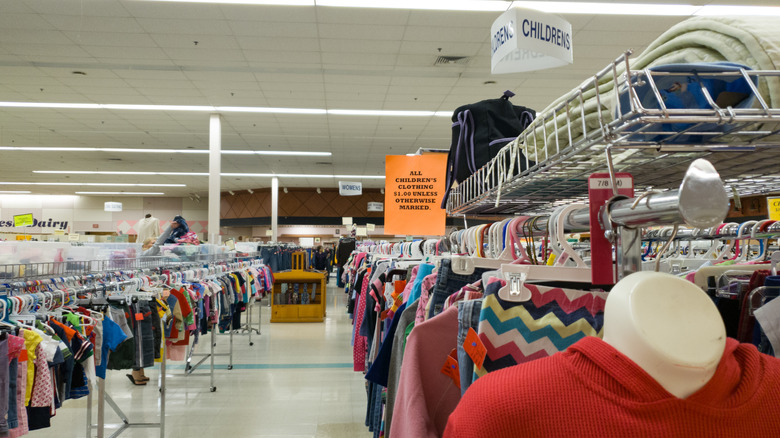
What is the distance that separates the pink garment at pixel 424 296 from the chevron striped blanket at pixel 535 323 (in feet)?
2.23

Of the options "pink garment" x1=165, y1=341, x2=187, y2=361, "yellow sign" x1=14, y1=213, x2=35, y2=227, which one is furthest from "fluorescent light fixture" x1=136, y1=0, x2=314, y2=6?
"yellow sign" x1=14, y1=213, x2=35, y2=227

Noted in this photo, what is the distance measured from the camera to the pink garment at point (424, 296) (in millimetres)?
1825

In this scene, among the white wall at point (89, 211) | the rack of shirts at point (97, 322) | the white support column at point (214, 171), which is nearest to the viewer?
the rack of shirts at point (97, 322)

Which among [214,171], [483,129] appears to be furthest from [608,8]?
[214,171]

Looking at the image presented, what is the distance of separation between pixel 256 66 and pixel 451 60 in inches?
109

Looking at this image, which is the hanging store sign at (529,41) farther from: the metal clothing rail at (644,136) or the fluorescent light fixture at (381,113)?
the fluorescent light fixture at (381,113)

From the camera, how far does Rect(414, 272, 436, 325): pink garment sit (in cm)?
183

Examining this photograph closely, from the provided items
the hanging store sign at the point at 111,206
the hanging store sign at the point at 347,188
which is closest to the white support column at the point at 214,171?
the hanging store sign at the point at 347,188

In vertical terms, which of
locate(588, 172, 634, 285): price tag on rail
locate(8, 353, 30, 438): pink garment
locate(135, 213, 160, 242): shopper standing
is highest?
locate(135, 213, 160, 242): shopper standing

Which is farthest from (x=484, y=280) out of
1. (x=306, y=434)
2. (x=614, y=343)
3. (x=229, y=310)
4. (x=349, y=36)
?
(x=349, y=36)

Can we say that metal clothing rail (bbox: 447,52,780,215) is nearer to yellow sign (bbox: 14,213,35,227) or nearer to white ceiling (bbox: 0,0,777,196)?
white ceiling (bbox: 0,0,777,196)

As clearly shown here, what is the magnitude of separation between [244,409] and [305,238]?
19760 millimetres

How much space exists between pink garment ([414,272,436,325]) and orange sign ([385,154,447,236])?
3.80 m

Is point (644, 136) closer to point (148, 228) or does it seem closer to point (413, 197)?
point (413, 197)
